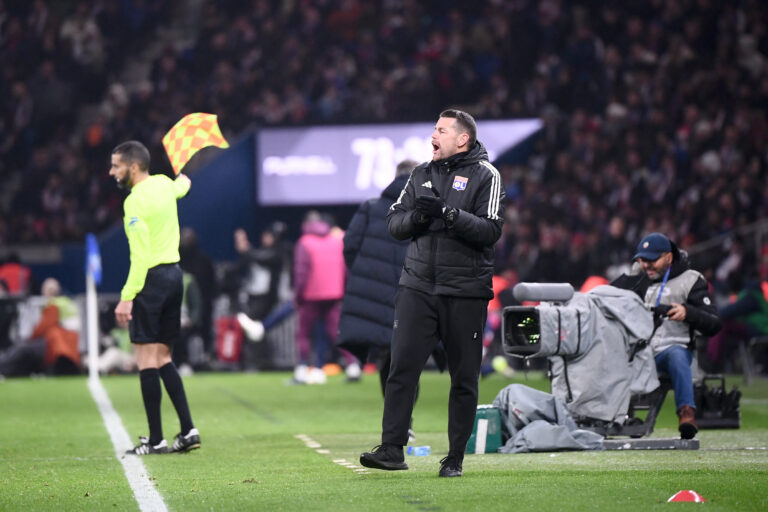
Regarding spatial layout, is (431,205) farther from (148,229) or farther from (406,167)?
(406,167)

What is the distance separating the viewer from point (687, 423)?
9695 mm

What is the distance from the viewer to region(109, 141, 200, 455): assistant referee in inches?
380

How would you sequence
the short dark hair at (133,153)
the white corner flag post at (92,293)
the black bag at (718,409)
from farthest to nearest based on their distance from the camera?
the white corner flag post at (92,293)
the black bag at (718,409)
the short dark hair at (133,153)

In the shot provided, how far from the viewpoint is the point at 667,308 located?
10016mm

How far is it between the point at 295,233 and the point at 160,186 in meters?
15.5

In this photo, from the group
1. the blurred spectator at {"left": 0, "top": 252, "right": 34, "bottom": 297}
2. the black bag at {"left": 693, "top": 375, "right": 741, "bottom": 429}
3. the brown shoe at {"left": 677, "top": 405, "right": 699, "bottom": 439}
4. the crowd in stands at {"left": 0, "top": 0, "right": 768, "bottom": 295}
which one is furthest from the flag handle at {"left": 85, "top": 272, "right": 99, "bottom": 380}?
the brown shoe at {"left": 677, "top": 405, "right": 699, "bottom": 439}

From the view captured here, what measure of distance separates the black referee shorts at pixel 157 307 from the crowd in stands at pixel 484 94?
11044 millimetres

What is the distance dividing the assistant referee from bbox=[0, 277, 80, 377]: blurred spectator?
11191mm

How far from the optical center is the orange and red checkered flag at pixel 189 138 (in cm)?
1021

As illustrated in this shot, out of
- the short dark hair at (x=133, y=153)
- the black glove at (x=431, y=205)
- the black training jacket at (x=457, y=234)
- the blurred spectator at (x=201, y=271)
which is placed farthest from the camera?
the blurred spectator at (x=201, y=271)

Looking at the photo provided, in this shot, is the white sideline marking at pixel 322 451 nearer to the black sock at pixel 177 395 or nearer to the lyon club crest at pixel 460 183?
the black sock at pixel 177 395

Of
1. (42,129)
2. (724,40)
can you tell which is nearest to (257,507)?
(724,40)

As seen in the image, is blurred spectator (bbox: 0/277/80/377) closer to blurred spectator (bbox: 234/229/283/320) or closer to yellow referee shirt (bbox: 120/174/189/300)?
blurred spectator (bbox: 234/229/283/320)

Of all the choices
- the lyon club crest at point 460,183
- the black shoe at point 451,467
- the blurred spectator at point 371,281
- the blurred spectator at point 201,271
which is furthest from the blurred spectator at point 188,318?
the lyon club crest at point 460,183
